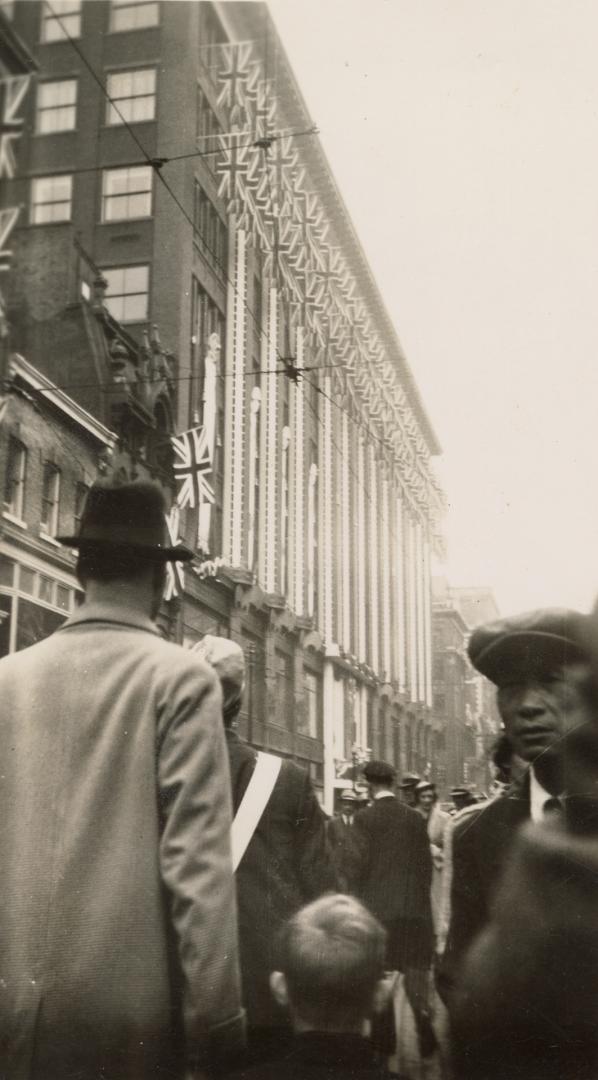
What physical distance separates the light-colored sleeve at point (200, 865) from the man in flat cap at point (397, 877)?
391mm

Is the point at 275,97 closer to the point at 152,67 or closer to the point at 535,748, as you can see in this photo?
the point at 152,67

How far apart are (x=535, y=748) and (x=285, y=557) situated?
0.73 meters

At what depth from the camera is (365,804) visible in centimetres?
226

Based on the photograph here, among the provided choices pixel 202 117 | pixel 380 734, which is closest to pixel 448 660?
pixel 380 734

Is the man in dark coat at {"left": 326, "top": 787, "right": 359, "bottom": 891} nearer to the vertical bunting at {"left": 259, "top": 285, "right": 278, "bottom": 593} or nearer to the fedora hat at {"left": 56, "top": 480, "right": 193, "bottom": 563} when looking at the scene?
the vertical bunting at {"left": 259, "top": 285, "right": 278, "bottom": 593}

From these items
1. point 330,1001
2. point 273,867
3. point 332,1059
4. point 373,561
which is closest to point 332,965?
point 330,1001

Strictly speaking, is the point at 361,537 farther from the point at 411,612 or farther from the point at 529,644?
the point at 529,644

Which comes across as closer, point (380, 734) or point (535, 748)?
point (535, 748)

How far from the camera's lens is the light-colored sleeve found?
1.80m

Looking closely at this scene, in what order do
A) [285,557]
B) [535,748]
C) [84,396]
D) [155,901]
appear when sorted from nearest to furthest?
[155,901] < [535,748] < [84,396] < [285,557]

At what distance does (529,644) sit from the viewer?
Result: 214 centimetres

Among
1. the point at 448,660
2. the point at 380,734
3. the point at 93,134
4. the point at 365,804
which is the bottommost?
the point at 365,804

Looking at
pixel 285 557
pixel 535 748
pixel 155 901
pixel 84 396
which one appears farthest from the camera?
pixel 285 557

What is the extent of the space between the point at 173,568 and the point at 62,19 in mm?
1325
